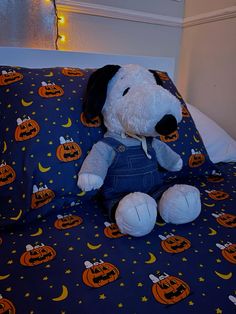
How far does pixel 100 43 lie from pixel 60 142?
87 centimetres

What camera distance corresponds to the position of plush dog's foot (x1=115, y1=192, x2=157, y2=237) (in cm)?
57

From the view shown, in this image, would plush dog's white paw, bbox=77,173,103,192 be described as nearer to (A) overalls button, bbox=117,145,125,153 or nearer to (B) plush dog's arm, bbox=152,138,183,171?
(A) overalls button, bbox=117,145,125,153

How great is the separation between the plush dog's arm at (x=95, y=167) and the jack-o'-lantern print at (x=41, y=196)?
8cm

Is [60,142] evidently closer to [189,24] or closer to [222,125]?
[222,125]

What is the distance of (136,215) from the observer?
57cm

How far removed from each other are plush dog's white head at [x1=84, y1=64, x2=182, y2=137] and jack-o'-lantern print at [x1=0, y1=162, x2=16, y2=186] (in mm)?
249

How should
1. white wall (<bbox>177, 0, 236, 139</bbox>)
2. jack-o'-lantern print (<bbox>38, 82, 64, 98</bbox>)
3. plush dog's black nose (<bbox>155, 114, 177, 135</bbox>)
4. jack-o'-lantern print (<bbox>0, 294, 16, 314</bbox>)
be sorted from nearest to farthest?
jack-o'-lantern print (<bbox>0, 294, 16, 314</bbox>)
plush dog's black nose (<bbox>155, 114, 177, 135</bbox>)
jack-o'-lantern print (<bbox>38, 82, 64, 98</bbox>)
white wall (<bbox>177, 0, 236, 139</bbox>)

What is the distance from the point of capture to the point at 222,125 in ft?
4.69

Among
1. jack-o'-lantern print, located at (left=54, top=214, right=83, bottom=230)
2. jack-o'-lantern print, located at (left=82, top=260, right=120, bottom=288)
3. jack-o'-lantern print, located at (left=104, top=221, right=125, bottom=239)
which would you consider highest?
jack-o'-lantern print, located at (left=82, top=260, right=120, bottom=288)

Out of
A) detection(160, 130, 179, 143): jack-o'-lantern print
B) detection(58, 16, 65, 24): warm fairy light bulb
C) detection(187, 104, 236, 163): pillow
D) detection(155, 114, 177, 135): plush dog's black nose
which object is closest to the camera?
detection(155, 114, 177, 135): plush dog's black nose

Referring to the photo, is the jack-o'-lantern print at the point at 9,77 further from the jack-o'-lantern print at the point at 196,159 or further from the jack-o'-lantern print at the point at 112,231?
the jack-o'-lantern print at the point at 196,159

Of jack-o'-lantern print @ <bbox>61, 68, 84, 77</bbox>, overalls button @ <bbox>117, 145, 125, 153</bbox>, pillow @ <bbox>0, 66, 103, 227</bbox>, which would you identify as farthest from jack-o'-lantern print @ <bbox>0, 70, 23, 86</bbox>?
overalls button @ <bbox>117, 145, 125, 153</bbox>

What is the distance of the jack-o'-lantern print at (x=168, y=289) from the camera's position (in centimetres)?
44

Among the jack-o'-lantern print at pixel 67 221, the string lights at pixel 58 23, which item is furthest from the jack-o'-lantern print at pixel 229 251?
the string lights at pixel 58 23
